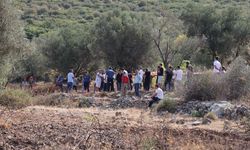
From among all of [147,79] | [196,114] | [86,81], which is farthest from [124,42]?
[196,114]

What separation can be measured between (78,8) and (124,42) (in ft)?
106

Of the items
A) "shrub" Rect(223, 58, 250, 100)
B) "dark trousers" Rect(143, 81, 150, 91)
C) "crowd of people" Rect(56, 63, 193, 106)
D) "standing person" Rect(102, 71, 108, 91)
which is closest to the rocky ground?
"shrub" Rect(223, 58, 250, 100)

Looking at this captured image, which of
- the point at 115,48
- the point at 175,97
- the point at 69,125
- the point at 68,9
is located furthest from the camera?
the point at 68,9

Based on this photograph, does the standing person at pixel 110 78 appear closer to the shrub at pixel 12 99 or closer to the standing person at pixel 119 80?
the standing person at pixel 119 80

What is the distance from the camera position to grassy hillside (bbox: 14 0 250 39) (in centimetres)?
6406

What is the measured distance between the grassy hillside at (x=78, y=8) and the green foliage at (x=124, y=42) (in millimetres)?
21377

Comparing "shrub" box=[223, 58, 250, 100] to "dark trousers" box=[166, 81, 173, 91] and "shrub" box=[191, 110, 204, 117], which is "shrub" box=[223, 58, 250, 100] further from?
"dark trousers" box=[166, 81, 173, 91]

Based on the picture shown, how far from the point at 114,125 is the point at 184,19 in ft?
89.6

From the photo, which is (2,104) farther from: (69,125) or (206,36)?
(206,36)

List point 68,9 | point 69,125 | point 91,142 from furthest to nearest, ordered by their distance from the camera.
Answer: point 68,9
point 69,125
point 91,142

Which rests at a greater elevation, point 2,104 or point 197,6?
point 197,6

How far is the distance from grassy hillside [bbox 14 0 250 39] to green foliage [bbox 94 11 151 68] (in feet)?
70.1

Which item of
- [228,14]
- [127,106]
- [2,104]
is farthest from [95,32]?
[2,104]

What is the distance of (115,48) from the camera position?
130 ft
